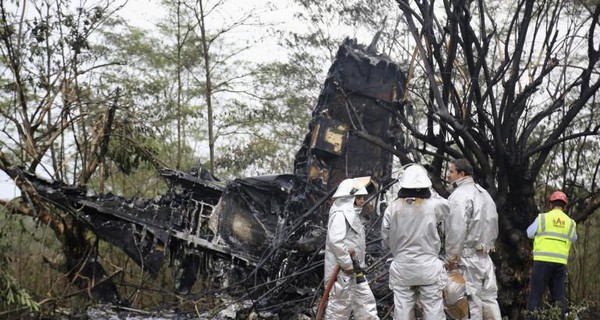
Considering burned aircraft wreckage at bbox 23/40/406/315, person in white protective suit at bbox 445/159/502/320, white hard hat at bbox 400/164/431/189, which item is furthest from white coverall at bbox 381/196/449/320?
burned aircraft wreckage at bbox 23/40/406/315

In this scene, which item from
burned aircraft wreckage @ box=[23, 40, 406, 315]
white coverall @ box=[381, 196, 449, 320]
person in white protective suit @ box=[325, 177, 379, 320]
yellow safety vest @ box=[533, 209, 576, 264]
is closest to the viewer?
white coverall @ box=[381, 196, 449, 320]

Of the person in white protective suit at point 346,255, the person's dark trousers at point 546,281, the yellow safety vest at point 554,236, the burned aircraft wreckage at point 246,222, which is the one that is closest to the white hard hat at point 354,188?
the person in white protective suit at point 346,255

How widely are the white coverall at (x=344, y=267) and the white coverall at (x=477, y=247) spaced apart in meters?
0.93

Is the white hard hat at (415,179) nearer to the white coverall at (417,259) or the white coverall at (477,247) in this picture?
the white coverall at (417,259)

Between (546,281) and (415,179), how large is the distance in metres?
2.61

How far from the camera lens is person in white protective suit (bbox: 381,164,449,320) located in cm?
588

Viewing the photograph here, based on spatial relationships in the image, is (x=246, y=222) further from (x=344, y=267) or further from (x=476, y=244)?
(x=476, y=244)

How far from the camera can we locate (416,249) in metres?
5.94

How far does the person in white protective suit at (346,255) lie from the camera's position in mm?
6353

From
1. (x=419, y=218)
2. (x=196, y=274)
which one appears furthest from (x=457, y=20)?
(x=196, y=274)

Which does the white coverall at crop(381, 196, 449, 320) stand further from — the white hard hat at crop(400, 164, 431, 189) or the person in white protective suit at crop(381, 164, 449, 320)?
the white hard hat at crop(400, 164, 431, 189)

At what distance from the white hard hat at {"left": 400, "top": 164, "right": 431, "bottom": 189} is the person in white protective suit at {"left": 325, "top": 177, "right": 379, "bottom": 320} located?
617mm

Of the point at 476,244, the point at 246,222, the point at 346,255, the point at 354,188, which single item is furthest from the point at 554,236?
the point at 246,222

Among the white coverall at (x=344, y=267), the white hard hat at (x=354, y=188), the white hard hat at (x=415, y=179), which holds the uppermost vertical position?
the white hard hat at (x=415, y=179)
